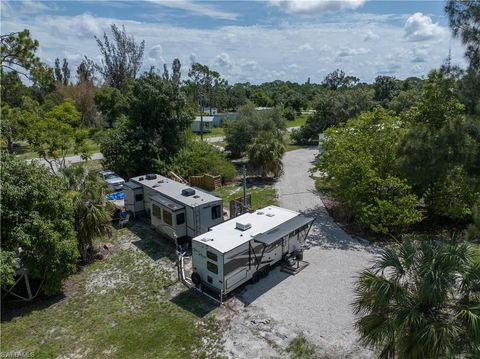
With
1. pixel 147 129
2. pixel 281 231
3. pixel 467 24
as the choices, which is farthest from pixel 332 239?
pixel 147 129

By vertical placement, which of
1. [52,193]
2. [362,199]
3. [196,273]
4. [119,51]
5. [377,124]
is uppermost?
[119,51]

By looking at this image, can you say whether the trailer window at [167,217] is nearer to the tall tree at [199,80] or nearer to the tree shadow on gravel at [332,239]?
the tree shadow on gravel at [332,239]

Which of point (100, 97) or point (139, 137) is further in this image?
point (100, 97)

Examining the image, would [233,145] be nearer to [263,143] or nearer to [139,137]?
[263,143]

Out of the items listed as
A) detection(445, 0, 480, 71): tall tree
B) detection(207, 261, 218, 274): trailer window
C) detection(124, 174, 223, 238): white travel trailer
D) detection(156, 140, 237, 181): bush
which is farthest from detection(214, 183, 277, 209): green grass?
detection(445, 0, 480, 71): tall tree

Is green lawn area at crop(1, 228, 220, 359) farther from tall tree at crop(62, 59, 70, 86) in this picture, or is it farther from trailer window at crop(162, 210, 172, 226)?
tall tree at crop(62, 59, 70, 86)

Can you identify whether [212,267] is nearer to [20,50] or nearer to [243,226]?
[243,226]

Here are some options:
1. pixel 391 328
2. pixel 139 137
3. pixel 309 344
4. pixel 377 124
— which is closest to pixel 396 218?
pixel 377 124
